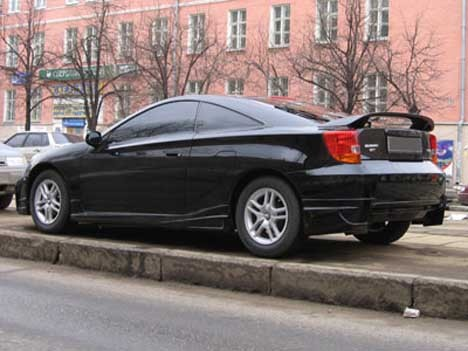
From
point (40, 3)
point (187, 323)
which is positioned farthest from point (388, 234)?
point (40, 3)

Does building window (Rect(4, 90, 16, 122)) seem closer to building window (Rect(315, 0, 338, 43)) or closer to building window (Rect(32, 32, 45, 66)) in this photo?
building window (Rect(32, 32, 45, 66))

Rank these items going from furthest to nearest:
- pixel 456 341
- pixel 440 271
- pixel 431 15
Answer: pixel 431 15, pixel 440 271, pixel 456 341

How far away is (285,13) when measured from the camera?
34.1 meters

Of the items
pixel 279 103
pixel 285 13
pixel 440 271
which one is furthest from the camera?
pixel 285 13

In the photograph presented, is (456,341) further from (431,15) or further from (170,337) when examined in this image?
(431,15)

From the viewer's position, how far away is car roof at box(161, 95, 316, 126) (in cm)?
583

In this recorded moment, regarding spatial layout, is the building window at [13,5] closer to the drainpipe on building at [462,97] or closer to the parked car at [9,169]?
the drainpipe on building at [462,97]

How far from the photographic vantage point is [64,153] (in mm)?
7336

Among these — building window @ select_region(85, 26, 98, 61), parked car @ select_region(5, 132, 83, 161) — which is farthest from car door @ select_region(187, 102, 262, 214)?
building window @ select_region(85, 26, 98, 61)

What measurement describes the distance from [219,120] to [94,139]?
156 cm

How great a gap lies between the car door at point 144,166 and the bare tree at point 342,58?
61.3 feet

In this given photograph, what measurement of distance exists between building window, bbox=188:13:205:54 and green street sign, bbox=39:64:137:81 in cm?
324

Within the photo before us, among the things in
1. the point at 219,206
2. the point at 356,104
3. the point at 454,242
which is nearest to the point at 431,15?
the point at 356,104

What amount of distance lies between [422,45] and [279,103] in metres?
24.9
